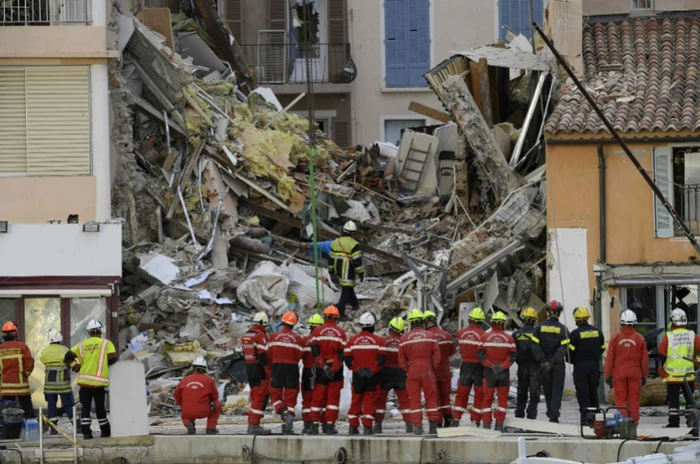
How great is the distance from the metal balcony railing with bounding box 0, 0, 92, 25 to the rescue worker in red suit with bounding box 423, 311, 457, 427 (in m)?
8.60

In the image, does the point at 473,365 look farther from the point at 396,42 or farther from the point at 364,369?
the point at 396,42

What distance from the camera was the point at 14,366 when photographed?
23562 mm

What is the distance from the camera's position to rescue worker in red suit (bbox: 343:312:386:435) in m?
22.1

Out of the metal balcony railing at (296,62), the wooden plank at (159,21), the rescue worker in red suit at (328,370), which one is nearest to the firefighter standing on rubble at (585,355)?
the rescue worker in red suit at (328,370)

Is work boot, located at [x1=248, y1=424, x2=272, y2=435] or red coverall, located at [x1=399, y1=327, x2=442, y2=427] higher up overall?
red coverall, located at [x1=399, y1=327, x2=442, y2=427]

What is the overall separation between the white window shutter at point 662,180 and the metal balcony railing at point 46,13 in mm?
9623

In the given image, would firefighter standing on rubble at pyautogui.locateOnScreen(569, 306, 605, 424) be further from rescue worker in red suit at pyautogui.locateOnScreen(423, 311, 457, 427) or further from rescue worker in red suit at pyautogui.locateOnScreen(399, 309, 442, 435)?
rescue worker in red suit at pyautogui.locateOnScreen(399, 309, 442, 435)

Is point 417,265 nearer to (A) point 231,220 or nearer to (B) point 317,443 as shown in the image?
(A) point 231,220

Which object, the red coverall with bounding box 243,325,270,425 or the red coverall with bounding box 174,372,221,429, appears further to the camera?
the red coverall with bounding box 243,325,270,425

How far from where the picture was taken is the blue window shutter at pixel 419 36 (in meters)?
41.0

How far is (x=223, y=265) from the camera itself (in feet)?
99.3

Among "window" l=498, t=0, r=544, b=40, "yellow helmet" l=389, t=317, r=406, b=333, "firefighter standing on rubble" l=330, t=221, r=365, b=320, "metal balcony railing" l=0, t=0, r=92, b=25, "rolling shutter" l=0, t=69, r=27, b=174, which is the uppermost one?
"window" l=498, t=0, r=544, b=40

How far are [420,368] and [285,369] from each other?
1.86 metres

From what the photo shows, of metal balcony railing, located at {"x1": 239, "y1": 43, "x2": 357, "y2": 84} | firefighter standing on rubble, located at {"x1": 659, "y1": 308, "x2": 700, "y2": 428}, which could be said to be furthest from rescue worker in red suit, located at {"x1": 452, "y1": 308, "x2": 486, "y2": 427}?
metal balcony railing, located at {"x1": 239, "y1": 43, "x2": 357, "y2": 84}
